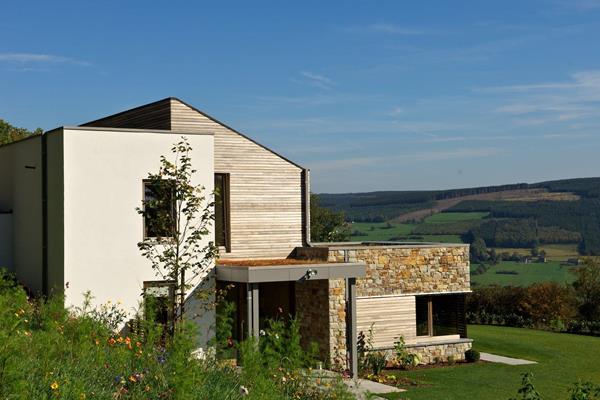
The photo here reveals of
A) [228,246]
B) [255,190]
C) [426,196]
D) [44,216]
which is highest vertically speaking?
[426,196]

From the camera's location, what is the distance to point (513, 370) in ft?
69.3

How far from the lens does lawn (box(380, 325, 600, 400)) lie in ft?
58.3

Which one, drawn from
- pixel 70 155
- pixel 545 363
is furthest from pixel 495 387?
pixel 70 155

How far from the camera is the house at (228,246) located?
59.4 feet

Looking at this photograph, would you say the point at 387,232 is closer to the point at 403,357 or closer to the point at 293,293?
the point at 403,357

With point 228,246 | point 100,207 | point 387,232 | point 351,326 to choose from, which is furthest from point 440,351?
point 387,232

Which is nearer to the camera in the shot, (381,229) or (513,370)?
(513,370)

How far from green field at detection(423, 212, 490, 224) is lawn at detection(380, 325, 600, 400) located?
75845 mm

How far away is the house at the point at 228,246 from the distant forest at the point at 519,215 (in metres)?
70.1

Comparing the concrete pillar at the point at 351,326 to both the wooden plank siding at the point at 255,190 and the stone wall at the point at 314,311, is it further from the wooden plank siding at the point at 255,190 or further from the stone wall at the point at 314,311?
the wooden plank siding at the point at 255,190

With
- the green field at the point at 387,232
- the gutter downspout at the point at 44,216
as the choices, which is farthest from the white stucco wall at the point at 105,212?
the green field at the point at 387,232

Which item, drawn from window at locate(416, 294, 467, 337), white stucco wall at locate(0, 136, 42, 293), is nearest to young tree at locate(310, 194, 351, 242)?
window at locate(416, 294, 467, 337)

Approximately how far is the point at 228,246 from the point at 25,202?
5130mm

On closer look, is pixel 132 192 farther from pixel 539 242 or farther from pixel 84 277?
pixel 539 242
